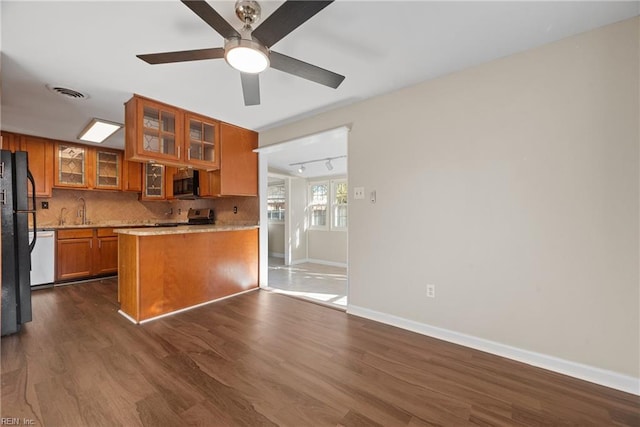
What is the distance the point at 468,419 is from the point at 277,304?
2239 mm

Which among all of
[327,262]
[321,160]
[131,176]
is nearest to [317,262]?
[327,262]

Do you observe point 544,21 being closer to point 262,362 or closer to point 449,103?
point 449,103

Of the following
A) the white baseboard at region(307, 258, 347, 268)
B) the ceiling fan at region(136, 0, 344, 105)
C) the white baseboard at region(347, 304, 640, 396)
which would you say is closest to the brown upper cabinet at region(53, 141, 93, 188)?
the ceiling fan at region(136, 0, 344, 105)

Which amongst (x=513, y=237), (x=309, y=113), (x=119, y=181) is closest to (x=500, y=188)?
(x=513, y=237)

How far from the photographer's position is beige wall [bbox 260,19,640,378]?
1691 mm

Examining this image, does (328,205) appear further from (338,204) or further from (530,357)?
(530,357)

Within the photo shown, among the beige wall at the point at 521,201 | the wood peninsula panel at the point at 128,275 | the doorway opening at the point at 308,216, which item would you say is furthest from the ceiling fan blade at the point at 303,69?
the doorway opening at the point at 308,216

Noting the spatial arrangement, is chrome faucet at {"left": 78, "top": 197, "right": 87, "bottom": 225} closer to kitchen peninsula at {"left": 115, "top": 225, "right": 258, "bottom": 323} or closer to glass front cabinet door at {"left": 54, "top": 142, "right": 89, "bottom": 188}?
glass front cabinet door at {"left": 54, "top": 142, "right": 89, "bottom": 188}

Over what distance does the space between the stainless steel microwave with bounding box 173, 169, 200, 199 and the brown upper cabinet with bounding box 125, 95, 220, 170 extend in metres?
0.61

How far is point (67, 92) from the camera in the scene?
8.53 feet

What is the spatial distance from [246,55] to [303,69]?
1.24 ft

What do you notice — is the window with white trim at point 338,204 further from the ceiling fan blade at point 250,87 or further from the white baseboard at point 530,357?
the ceiling fan blade at point 250,87

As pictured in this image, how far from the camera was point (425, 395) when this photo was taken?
63.3 inches

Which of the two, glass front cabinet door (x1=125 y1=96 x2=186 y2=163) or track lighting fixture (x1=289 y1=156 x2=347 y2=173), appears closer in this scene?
glass front cabinet door (x1=125 y1=96 x2=186 y2=163)
